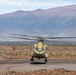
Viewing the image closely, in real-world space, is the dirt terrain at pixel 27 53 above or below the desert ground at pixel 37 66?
below

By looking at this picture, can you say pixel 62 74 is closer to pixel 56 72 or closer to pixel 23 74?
pixel 56 72

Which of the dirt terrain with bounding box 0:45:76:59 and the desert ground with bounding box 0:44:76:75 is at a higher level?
the desert ground with bounding box 0:44:76:75

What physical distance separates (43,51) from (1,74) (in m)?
14.1

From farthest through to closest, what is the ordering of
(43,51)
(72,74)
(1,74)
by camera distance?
(43,51) → (1,74) → (72,74)

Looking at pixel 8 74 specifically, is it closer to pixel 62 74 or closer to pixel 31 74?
pixel 31 74

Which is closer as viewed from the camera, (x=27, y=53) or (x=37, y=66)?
(x=37, y=66)

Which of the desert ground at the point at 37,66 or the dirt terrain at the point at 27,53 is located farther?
→ the dirt terrain at the point at 27,53

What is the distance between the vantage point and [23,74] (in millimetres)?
23531

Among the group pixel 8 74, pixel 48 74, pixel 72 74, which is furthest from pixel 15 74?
pixel 72 74

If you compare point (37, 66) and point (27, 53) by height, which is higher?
point (37, 66)

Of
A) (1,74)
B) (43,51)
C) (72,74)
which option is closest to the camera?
(72,74)

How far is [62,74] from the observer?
23.0 m

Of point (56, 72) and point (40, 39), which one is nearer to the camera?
point (56, 72)

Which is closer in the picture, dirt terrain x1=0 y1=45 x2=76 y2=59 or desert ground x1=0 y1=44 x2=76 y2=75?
desert ground x1=0 y1=44 x2=76 y2=75
